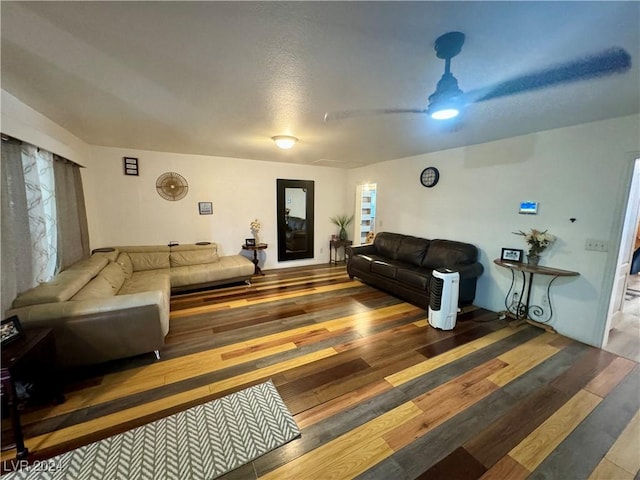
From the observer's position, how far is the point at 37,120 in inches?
97.8

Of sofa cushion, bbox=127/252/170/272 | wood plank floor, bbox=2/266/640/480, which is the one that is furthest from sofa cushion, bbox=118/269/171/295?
wood plank floor, bbox=2/266/640/480

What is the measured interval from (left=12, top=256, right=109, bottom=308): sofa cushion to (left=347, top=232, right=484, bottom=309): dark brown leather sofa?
12.5 feet

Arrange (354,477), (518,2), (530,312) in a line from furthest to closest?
1. (530,312)
2. (354,477)
3. (518,2)

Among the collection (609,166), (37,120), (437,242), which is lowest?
(437,242)

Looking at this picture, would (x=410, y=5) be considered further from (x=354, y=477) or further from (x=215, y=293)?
(x=215, y=293)

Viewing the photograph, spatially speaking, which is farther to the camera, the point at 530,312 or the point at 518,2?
the point at 530,312

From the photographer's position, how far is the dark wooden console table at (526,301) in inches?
115

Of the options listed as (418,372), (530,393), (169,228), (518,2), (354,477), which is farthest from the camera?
(169,228)

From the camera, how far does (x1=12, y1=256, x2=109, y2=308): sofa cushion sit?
6.64 ft

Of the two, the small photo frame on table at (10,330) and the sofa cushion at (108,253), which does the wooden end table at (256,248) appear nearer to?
the sofa cushion at (108,253)

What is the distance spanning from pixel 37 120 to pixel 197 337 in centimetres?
275

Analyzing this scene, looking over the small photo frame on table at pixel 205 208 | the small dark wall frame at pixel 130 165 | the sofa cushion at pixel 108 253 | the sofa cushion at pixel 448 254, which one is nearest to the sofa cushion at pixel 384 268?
the sofa cushion at pixel 448 254

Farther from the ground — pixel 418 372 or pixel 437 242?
pixel 437 242

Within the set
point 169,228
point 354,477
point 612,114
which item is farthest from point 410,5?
point 169,228
